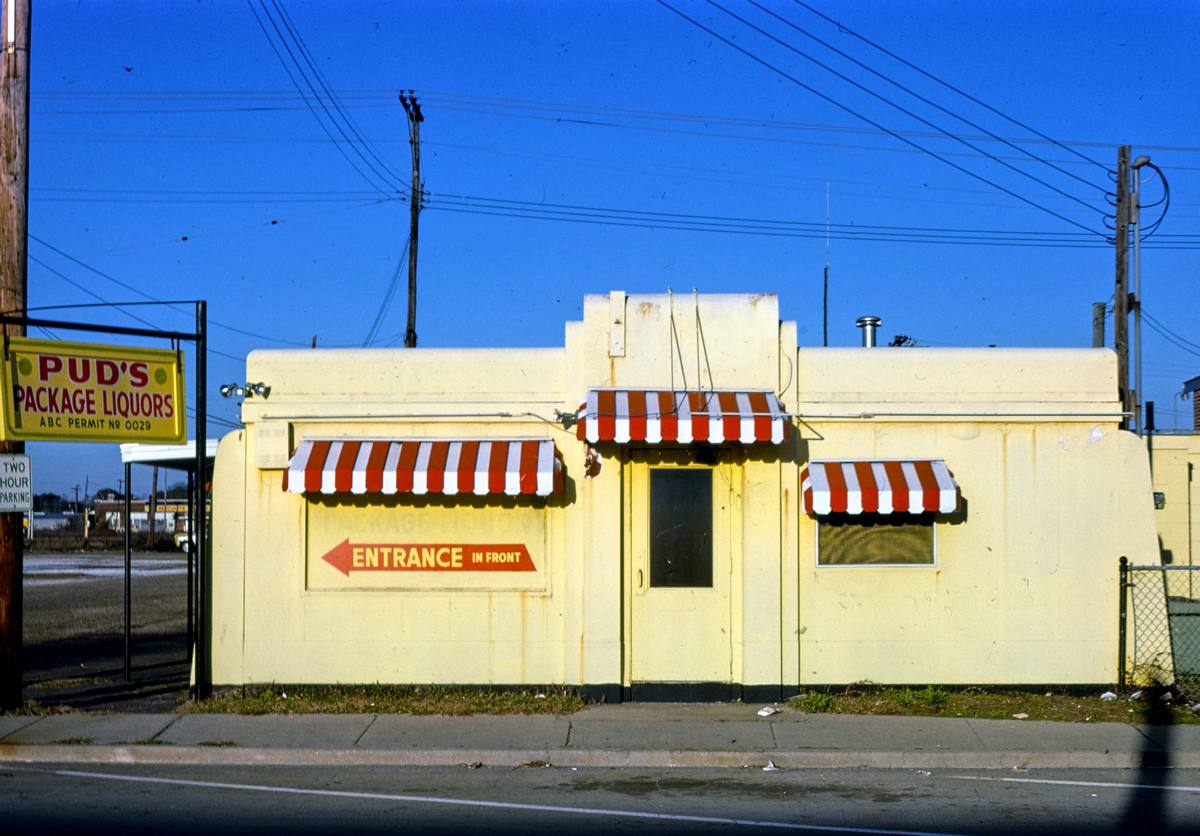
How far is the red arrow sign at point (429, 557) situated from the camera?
41.2ft

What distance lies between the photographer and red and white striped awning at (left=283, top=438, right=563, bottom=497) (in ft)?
38.9

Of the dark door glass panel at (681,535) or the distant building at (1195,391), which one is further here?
the distant building at (1195,391)

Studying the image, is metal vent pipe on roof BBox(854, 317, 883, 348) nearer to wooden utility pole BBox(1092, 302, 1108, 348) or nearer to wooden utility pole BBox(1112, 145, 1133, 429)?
wooden utility pole BBox(1112, 145, 1133, 429)

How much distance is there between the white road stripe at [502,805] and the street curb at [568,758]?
0.48 m

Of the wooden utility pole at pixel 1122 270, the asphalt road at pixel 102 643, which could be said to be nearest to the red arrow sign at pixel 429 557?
the asphalt road at pixel 102 643

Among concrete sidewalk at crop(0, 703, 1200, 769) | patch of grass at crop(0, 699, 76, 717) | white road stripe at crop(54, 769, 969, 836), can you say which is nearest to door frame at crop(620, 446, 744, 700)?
concrete sidewalk at crop(0, 703, 1200, 769)

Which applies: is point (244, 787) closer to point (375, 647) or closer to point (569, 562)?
point (375, 647)

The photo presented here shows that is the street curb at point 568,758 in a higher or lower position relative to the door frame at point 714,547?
lower

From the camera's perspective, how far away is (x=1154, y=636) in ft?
40.9

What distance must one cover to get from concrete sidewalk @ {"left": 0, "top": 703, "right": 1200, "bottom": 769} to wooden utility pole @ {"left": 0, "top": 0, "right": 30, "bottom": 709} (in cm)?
69

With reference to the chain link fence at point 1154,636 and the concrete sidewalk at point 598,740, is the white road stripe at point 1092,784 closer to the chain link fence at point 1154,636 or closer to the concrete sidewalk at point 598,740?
the concrete sidewalk at point 598,740

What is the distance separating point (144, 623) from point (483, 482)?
10.8 metres

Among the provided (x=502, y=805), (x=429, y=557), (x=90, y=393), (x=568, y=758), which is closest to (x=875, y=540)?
(x=568, y=758)

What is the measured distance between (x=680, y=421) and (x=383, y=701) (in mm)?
4018
